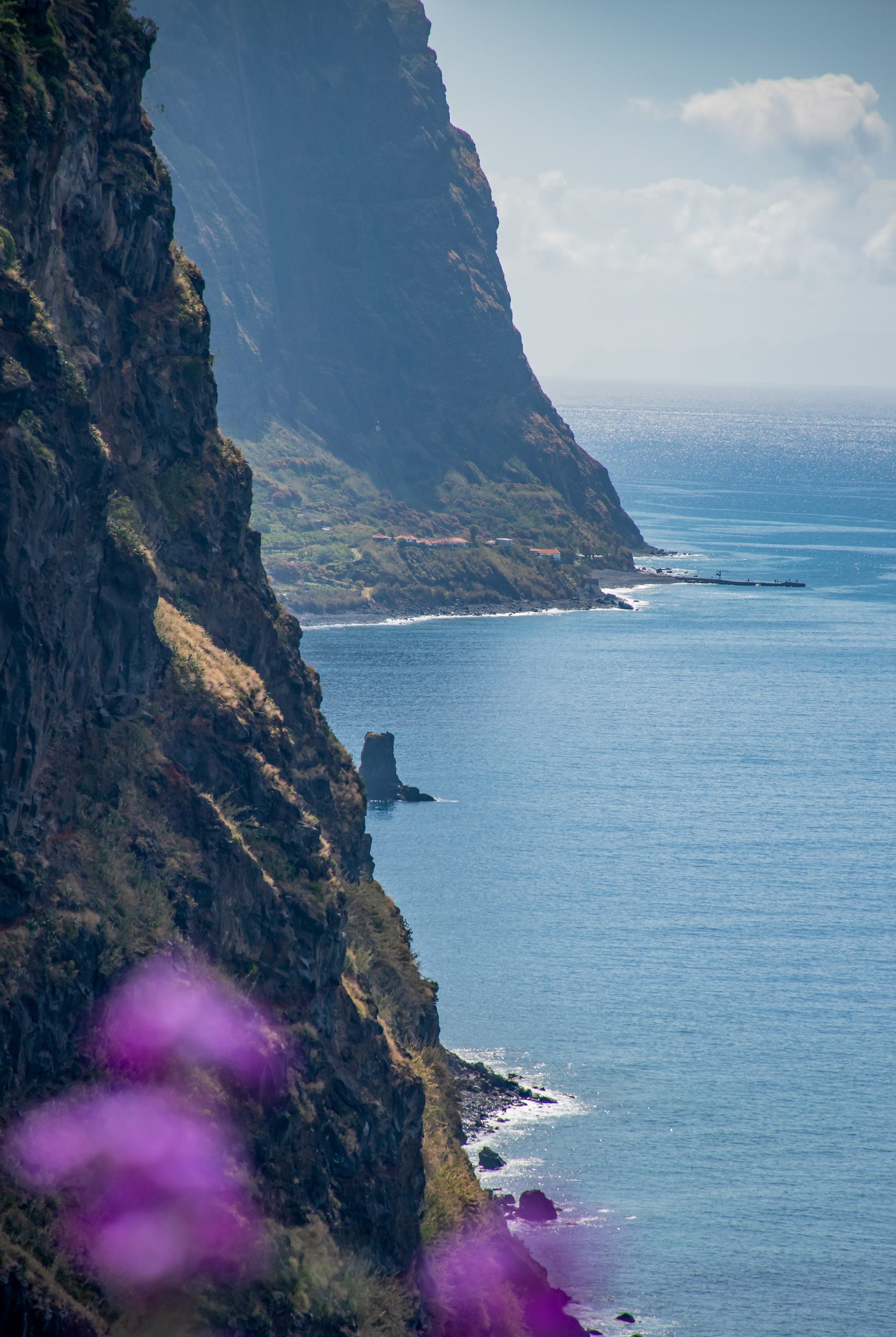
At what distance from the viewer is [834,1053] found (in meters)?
79.2

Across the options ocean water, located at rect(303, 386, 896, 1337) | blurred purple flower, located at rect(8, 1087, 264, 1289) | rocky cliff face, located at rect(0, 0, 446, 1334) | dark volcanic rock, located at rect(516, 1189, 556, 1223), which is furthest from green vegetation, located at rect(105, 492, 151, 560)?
ocean water, located at rect(303, 386, 896, 1337)

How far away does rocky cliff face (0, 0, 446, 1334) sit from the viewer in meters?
34.5

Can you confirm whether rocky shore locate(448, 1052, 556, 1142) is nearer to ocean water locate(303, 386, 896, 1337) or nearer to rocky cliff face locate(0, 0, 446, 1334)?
ocean water locate(303, 386, 896, 1337)

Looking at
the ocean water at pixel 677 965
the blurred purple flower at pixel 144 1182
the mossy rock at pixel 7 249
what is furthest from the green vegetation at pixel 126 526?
the ocean water at pixel 677 965

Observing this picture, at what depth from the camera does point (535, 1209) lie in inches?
2517

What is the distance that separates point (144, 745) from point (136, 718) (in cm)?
79

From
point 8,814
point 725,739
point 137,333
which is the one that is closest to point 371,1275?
point 8,814

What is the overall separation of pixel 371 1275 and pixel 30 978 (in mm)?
13467

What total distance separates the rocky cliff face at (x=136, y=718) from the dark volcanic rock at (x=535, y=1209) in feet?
53.0

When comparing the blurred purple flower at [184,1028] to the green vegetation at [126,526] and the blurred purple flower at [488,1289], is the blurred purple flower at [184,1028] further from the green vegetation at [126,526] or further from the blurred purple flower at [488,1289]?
the green vegetation at [126,526]

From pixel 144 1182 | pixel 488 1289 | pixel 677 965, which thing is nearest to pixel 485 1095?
pixel 677 965

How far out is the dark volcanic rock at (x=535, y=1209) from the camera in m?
63.8

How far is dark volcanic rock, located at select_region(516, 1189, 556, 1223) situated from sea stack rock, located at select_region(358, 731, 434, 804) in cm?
6458

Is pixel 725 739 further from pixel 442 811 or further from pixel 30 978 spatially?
pixel 30 978
